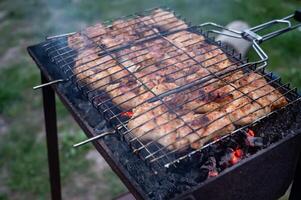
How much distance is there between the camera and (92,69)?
8.01 feet

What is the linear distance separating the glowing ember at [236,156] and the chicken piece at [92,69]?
33.6 inches

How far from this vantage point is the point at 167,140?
1.90 m

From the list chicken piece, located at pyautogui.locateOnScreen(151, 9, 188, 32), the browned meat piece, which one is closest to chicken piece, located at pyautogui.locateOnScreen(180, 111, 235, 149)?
the browned meat piece

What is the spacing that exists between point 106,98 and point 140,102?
23 centimetres

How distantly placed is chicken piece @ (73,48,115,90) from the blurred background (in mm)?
1653

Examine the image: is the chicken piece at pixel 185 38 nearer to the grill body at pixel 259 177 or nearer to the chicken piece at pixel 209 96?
the chicken piece at pixel 209 96

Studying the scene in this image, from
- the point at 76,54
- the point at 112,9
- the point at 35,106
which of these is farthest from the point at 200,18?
the point at 76,54

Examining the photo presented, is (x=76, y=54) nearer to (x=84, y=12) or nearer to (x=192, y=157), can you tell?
(x=192, y=157)

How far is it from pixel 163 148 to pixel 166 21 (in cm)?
136

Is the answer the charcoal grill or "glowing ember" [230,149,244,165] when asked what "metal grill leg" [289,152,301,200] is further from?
"glowing ember" [230,149,244,165]

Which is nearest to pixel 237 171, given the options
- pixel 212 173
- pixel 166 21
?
pixel 212 173

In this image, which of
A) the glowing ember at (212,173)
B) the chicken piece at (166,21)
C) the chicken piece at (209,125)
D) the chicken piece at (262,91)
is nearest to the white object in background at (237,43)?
the chicken piece at (166,21)

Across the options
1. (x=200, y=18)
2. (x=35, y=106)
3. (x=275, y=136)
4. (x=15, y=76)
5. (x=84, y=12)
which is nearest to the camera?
(x=275, y=136)

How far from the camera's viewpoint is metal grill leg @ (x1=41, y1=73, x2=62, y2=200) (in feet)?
8.76
